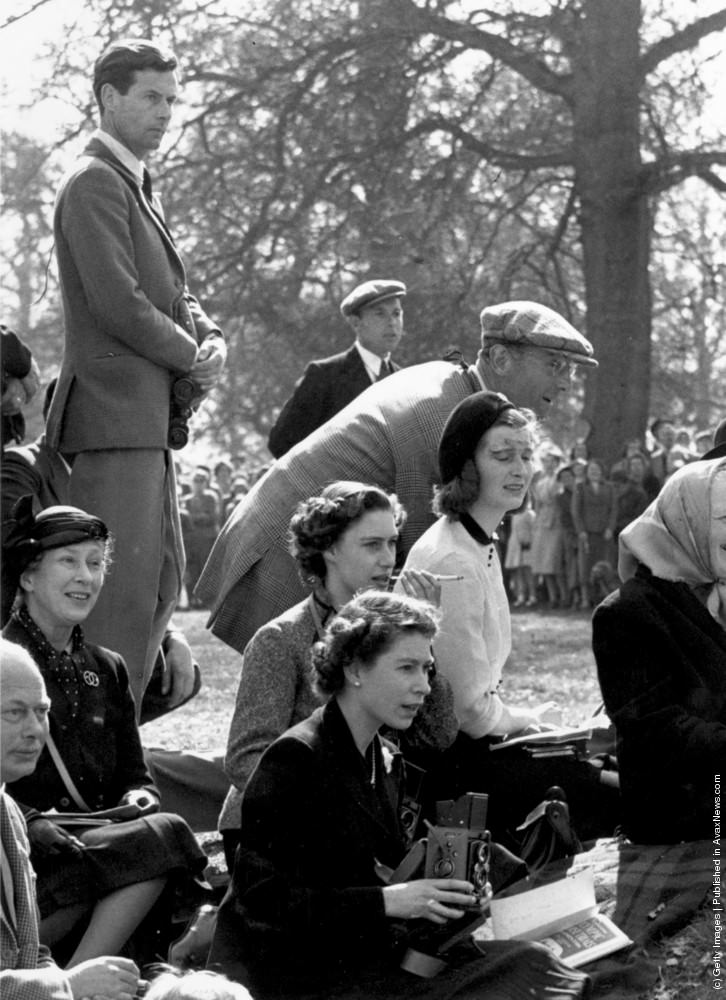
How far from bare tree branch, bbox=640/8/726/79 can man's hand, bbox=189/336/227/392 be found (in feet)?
40.5

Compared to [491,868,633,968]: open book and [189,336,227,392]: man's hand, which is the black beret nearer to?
[189,336,227,392]: man's hand

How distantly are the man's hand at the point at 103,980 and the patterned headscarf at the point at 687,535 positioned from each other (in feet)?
6.79

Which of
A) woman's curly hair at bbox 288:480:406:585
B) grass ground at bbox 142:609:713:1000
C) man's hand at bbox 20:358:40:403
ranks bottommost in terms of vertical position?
grass ground at bbox 142:609:713:1000

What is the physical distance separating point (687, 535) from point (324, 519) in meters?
1.05

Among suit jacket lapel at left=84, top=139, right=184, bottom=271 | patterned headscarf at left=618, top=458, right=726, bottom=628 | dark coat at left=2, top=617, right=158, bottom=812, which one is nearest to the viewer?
dark coat at left=2, top=617, right=158, bottom=812

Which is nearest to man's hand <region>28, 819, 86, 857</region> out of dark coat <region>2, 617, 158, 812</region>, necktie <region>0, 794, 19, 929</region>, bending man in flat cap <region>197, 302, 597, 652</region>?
dark coat <region>2, 617, 158, 812</region>

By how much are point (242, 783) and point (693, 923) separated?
124 cm

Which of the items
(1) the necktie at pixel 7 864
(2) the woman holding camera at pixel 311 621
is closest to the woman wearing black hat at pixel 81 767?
(2) the woman holding camera at pixel 311 621

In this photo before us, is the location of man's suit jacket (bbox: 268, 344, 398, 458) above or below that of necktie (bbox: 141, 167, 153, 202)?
below

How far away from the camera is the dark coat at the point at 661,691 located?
4910mm

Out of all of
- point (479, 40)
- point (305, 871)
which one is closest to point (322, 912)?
point (305, 871)

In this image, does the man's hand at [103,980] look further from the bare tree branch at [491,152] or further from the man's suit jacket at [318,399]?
the bare tree branch at [491,152]

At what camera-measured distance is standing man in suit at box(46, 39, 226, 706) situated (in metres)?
5.59

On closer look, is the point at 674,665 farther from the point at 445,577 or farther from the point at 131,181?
the point at 131,181
